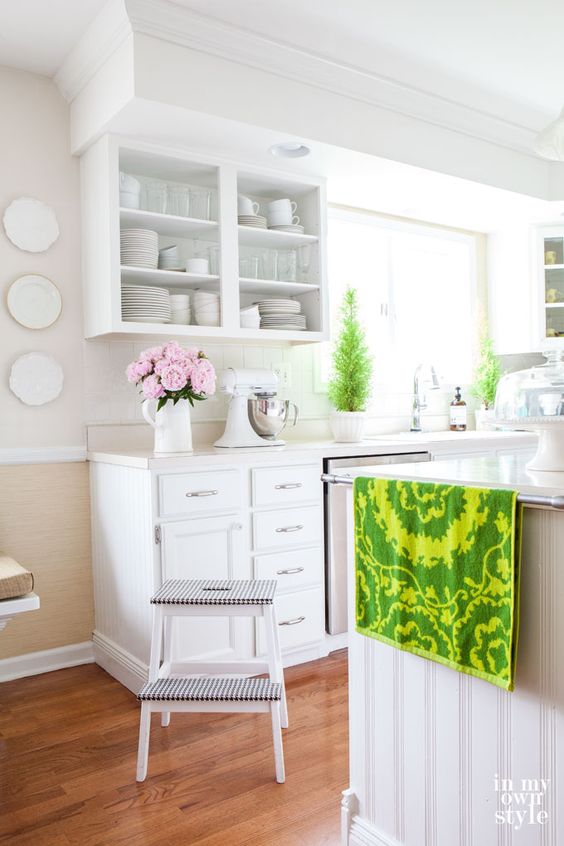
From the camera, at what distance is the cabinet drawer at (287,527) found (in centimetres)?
294

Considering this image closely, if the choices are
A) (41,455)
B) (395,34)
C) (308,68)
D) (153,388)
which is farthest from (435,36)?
(41,455)

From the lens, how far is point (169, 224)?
315 cm

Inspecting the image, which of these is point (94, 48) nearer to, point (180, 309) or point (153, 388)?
point (180, 309)

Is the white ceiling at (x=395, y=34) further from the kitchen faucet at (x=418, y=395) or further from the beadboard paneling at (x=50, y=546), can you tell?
the beadboard paneling at (x=50, y=546)

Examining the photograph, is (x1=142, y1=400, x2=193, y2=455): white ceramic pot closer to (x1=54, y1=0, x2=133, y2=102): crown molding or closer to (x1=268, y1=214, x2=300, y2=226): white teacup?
(x1=268, y1=214, x2=300, y2=226): white teacup

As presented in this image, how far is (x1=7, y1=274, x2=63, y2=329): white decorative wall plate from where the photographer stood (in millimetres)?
3008

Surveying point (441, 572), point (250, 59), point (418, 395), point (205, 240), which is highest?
point (250, 59)

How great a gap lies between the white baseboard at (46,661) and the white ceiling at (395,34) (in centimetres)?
251

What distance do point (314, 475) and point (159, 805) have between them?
147cm

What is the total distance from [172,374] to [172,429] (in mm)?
238

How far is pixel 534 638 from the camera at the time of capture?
143cm

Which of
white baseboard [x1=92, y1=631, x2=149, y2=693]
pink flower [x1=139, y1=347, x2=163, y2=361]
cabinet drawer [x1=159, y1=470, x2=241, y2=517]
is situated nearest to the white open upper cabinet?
pink flower [x1=139, y1=347, x2=163, y2=361]

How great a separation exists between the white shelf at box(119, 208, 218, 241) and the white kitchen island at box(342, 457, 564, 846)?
5.77 feet

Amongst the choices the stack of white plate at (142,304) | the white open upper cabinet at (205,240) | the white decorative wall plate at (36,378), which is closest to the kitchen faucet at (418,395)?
the white open upper cabinet at (205,240)
